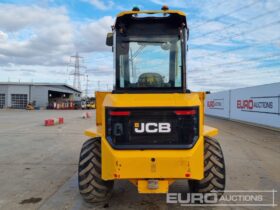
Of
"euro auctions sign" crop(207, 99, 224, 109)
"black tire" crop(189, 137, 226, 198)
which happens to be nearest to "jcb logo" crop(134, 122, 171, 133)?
"black tire" crop(189, 137, 226, 198)

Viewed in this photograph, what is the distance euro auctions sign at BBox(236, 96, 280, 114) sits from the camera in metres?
19.0

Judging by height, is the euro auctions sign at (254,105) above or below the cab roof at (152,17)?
below

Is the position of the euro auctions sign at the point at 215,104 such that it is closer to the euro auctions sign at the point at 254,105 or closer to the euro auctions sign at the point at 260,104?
the euro auctions sign at the point at 254,105

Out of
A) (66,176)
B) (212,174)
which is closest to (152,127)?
(212,174)

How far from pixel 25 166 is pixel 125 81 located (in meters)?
4.66

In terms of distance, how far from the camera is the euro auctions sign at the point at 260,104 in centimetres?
1903

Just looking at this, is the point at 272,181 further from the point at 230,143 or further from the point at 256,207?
the point at 230,143

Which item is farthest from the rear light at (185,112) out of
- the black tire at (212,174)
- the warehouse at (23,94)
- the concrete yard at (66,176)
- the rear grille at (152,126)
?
the warehouse at (23,94)

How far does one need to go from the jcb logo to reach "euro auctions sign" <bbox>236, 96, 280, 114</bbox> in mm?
15238

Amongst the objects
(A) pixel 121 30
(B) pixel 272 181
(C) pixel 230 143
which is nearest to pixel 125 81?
(A) pixel 121 30

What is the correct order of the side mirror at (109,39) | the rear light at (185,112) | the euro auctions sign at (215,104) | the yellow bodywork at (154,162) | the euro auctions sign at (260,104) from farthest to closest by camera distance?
1. the euro auctions sign at (215,104)
2. the euro auctions sign at (260,104)
3. the side mirror at (109,39)
4. the rear light at (185,112)
5. the yellow bodywork at (154,162)

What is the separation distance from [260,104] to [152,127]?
1787 centimetres

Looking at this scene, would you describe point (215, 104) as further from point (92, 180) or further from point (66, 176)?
point (92, 180)

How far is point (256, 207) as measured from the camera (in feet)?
18.5
